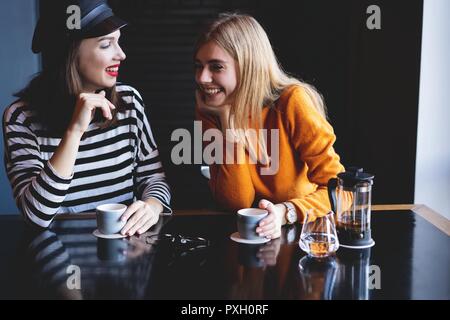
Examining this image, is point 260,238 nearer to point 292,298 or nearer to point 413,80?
point 292,298

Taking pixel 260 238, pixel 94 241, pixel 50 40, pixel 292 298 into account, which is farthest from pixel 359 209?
pixel 50 40

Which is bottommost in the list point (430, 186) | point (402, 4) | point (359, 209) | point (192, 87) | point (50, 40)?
point (430, 186)

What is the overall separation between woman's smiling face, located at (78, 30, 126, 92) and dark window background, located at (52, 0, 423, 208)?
0.94 metres

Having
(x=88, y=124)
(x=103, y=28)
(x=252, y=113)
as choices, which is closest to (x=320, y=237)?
(x=252, y=113)

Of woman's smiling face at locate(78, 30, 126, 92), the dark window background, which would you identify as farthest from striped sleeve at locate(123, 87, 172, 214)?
the dark window background

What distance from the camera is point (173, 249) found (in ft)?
4.10

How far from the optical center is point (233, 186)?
1714mm

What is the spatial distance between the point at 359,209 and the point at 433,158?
1.43m

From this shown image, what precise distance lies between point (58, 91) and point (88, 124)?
0.97 feet

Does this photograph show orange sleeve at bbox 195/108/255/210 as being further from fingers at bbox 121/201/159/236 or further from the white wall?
the white wall

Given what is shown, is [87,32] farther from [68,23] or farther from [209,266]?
[209,266]

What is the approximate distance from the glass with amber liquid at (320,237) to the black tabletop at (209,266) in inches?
1.0

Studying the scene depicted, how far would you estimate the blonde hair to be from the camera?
170cm

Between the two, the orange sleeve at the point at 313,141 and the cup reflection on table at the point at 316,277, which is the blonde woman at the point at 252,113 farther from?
the cup reflection on table at the point at 316,277
